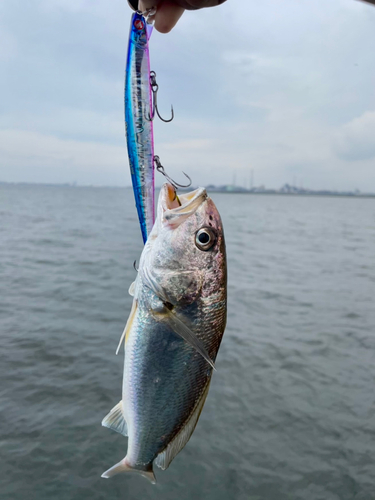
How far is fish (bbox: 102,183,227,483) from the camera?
184 centimetres

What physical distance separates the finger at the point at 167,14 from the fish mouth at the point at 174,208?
921 millimetres

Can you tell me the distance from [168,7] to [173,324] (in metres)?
1.63

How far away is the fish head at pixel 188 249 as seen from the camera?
186cm

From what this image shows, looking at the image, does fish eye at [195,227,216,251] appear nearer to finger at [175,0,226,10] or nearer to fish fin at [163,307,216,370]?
fish fin at [163,307,216,370]

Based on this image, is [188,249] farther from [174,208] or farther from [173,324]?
[173,324]

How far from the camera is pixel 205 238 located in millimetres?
1881

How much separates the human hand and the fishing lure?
262 millimetres

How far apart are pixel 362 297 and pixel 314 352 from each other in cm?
578

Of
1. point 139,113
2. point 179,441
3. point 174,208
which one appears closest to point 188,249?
point 174,208

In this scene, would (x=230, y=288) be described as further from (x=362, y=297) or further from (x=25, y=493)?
(x=25, y=493)

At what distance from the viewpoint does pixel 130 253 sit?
2000 cm

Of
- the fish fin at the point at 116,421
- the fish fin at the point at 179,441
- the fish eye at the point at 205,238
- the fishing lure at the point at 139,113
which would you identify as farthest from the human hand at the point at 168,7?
the fish fin at the point at 116,421

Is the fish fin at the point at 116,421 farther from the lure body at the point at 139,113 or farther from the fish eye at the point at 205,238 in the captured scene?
the lure body at the point at 139,113

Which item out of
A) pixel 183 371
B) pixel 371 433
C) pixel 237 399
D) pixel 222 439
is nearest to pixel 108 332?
pixel 237 399
